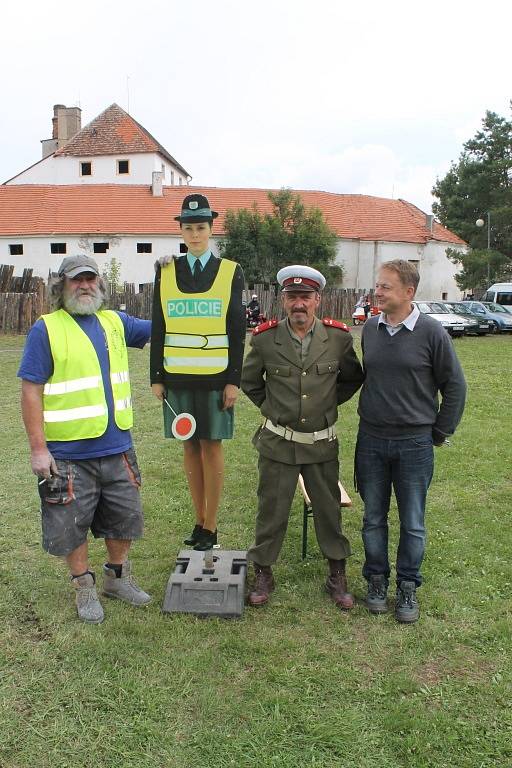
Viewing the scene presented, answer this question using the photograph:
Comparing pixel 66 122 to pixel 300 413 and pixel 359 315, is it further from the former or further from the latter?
pixel 300 413

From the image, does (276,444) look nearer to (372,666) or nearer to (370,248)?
(372,666)

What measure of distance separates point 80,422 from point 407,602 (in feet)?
6.65

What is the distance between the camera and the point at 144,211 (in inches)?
1325

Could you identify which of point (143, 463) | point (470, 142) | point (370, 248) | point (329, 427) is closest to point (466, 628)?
point (329, 427)

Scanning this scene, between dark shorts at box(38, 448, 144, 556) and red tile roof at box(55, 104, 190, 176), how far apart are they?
37.3m

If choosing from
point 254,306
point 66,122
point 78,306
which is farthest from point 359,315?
point 66,122

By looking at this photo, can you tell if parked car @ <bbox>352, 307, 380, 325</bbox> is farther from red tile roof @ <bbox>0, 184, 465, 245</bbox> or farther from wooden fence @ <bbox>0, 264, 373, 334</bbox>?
red tile roof @ <bbox>0, 184, 465, 245</bbox>

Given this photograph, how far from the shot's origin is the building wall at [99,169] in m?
37.9

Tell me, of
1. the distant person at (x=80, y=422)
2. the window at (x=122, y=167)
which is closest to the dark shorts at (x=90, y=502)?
the distant person at (x=80, y=422)

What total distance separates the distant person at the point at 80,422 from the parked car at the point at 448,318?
767 inches

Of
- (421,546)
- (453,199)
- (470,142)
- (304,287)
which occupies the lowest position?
(421,546)

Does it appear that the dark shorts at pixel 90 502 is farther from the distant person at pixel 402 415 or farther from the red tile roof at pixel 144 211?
the red tile roof at pixel 144 211

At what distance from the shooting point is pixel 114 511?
353 centimetres

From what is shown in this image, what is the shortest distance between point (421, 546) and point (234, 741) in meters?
1.48
